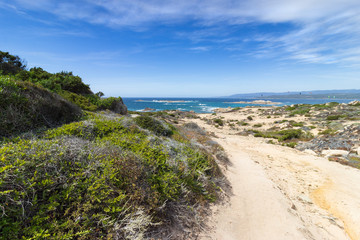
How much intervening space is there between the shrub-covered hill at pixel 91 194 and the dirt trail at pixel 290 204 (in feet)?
3.57

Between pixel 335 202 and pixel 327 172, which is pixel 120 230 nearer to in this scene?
pixel 335 202

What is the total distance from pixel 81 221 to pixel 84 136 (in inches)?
122

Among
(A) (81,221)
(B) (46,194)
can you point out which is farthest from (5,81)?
Result: (A) (81,221)

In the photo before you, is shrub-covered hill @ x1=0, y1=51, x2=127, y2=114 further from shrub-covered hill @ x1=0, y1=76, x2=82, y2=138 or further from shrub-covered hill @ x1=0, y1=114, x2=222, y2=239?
shrub-covered hill @ x1=0, y1=114, x2=222, y2=239

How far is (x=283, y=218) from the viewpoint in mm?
4453

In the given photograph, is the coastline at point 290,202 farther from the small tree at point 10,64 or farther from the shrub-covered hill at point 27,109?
the small tree at point 10,64

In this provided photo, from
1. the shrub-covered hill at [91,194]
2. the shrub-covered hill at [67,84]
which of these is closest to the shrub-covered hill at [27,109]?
the shrub-covered hill at [91,194]

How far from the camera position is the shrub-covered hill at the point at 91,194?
2242mm

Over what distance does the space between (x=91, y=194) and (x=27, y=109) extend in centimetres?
458

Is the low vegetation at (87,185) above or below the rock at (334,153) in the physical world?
above

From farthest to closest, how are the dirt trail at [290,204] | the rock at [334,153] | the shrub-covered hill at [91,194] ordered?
the rock at [334,153], the dirt trail at [290,204], the shrub-covered hill at [91,194]

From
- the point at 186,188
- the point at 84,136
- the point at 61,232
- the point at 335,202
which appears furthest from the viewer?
the point at 335,202

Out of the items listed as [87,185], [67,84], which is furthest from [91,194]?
[67,84]

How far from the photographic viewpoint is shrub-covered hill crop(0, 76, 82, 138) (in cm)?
464
